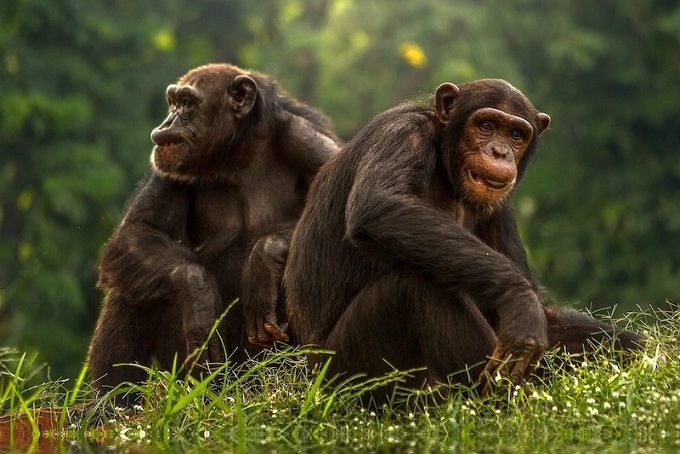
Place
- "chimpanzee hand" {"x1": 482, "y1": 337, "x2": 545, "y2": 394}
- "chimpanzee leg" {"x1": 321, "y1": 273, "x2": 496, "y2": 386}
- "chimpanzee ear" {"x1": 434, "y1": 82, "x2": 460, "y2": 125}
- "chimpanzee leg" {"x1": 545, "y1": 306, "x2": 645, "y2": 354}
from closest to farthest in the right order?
"chimpanzee hand" {"x1": 482, "y1": 337, "x2": 545, "y2": 394} → "chimpanzee leg" {"x1": 321, "y1": 273, "x2": 496, "y2": 386} → "chimpanzee ear" {"x1": 434, "y1": 82, "x2": 460, "y2": 125} → "chimpanzee leg" {"x1": 545, "y1": 306, "x2": 645, "y2": 354}

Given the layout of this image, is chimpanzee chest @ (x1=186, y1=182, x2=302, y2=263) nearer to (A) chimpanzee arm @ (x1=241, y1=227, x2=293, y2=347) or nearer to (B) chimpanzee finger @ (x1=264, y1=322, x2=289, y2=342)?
(A) chimpanzee arm @ (x1=241, y1=227, x2=293, y2=347)

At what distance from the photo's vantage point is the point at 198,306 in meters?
7.50

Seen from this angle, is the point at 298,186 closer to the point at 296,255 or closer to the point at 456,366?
the point at 296,255

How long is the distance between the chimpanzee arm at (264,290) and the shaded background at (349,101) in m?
11.1

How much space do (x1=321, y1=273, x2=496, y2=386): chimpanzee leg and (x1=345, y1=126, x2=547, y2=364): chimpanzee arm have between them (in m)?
0.09

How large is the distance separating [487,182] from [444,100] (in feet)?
1.59

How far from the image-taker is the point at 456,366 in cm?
569

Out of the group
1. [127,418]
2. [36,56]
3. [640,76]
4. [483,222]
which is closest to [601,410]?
[483,222]

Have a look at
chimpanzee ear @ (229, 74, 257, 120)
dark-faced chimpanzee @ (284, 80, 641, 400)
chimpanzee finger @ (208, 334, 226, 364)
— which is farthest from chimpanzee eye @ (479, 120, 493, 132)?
chimpanzee ear @ (229, 74, 257, 120)

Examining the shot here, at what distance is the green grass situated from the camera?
512 cm

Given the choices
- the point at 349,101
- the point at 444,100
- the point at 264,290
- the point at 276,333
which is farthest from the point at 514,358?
the point at 349,101

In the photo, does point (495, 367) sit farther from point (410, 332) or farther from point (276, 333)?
point (276, 333)

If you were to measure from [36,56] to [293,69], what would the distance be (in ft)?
21.3

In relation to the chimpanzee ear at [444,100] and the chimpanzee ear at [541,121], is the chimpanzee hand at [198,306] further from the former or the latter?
the chimpanzee ear at [541,121]
